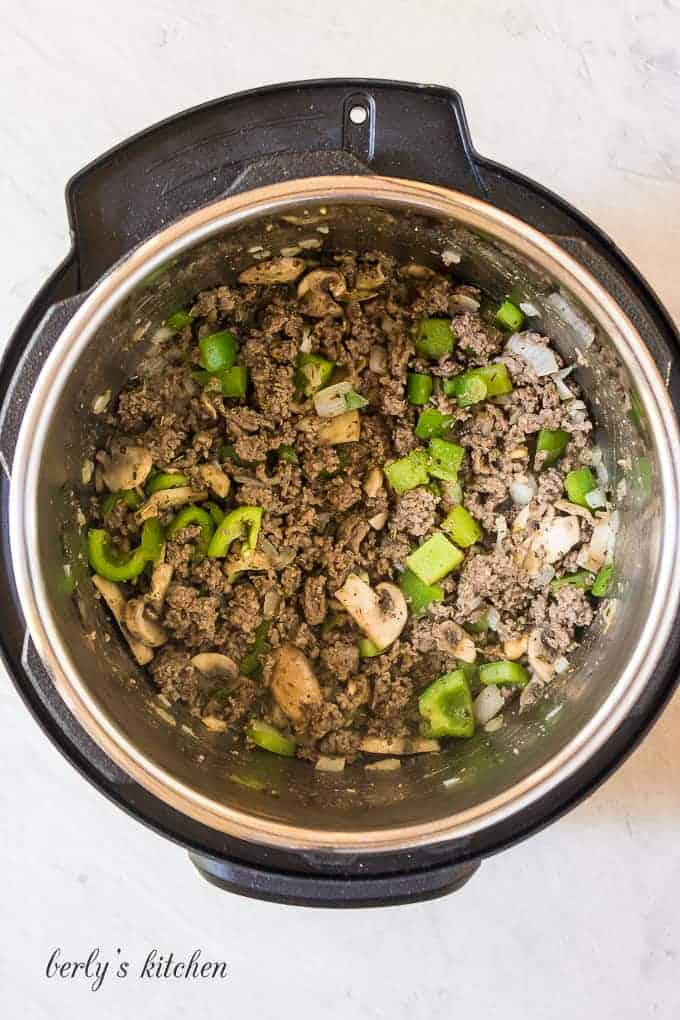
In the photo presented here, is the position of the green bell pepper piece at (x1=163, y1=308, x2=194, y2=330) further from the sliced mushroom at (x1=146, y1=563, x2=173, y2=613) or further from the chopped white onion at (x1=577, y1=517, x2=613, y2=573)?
the chopped white onion at (x1=577, y1=517, x2=613, y2=573)

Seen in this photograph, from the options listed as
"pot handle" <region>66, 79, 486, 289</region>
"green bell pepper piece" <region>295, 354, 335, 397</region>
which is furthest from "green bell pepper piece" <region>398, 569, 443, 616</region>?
"pot handle" <region>66, 79, 486, 289</region>

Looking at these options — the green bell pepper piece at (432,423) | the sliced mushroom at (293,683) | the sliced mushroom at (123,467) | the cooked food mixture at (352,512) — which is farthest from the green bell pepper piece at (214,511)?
the green bell pepper piece at (432,423)

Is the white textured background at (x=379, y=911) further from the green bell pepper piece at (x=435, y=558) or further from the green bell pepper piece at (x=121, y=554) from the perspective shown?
the green bell pepper piece at (x=435, y=558)

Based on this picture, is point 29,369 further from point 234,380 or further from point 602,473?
point 602,473

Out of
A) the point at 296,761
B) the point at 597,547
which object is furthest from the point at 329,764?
the point at 597,547

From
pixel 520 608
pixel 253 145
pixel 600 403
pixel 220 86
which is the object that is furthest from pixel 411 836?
pixel 220 86

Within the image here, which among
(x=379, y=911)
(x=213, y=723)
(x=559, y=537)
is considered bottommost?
(x=379, y=911)

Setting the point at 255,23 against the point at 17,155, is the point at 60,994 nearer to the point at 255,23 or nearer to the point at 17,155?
the point at 17,155

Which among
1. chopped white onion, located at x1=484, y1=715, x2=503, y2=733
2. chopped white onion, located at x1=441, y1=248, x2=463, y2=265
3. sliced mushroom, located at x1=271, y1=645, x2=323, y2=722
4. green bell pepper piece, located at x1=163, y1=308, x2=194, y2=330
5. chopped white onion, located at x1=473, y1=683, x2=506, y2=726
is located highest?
chopped white onion, located at x1=441, y1=248, x2=463, y2=265
